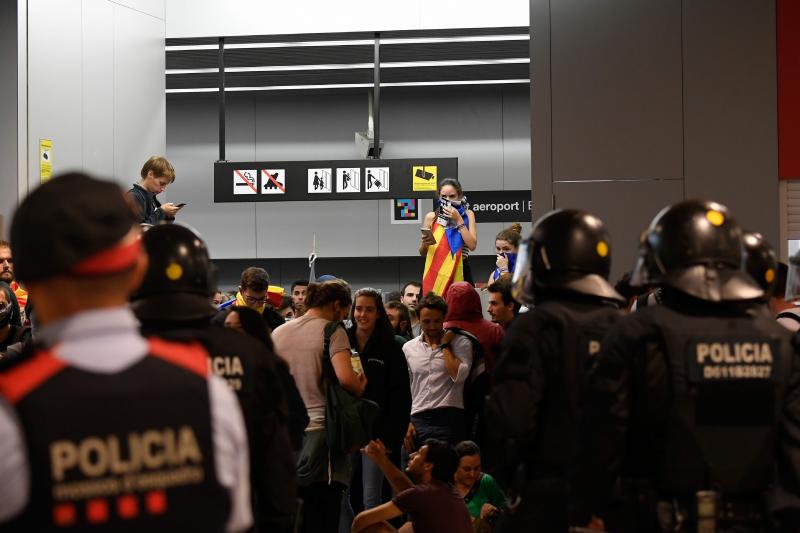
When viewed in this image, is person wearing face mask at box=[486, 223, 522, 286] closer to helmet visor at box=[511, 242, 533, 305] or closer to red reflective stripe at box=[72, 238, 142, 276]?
helmet visor at box=[511, 242, 533, 305]

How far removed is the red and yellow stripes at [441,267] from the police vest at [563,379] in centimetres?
474

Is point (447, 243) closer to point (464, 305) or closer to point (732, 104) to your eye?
point (464, 305)

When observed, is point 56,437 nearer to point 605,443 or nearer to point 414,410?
point 605,443

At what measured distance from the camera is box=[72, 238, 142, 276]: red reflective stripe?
1.69 meters

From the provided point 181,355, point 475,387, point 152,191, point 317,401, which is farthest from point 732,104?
point 181,355

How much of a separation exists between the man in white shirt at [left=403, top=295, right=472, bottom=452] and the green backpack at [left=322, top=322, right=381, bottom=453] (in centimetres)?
117

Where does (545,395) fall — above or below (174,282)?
below

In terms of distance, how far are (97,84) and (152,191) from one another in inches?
81.6

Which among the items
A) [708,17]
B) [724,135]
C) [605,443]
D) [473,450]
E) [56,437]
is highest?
[708,17]

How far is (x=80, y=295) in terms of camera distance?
1.69 meters

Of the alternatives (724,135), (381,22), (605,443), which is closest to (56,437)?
(605,443)

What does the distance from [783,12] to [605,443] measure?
5.13 m

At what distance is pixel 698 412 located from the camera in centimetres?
296

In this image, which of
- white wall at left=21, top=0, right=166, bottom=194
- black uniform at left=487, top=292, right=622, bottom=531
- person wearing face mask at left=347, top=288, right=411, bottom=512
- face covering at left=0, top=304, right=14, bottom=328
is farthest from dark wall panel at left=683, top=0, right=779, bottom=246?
white wall at left=21, top=0, right=166, bottom=194
